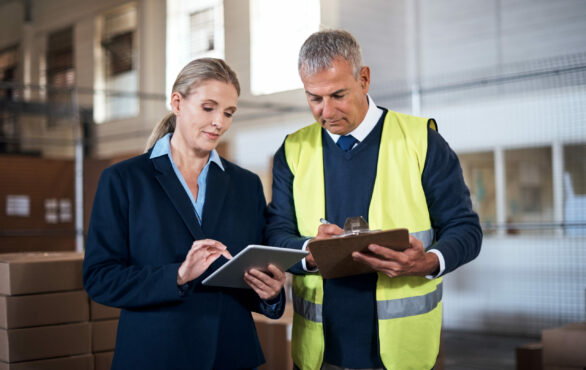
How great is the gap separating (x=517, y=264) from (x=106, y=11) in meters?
8.22

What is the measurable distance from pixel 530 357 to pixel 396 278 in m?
2.82

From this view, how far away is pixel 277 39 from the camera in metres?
7.68

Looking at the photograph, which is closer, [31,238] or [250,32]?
[250,32]

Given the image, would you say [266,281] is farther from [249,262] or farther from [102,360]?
[102,360]

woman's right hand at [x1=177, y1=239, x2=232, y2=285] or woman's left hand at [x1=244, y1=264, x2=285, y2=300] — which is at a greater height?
woman's right hand at [x1=177, y1=239, x2=232, y2=285]

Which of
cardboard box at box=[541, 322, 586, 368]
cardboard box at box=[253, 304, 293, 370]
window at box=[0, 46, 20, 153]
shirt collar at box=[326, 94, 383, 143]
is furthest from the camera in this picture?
window at box=[0, 46, 20, 153]

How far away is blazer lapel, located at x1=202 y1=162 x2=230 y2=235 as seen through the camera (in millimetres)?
1861

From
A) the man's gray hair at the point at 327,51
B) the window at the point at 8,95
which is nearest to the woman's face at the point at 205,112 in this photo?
the man's gray hair at the point at 327,51

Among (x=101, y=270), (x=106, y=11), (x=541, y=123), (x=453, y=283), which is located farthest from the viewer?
(x=106, y=11)

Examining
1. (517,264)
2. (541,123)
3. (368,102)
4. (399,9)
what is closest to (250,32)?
(399,9)

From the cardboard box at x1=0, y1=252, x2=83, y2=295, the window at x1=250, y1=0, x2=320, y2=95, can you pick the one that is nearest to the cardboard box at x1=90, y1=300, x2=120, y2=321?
the cardboard box at x1=0, y1=252, x2=83, y2=295

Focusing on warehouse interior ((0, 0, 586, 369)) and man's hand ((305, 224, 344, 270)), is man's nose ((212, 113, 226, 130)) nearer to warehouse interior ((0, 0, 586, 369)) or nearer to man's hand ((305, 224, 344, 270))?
man's hand ((305, 224, 344, 270))

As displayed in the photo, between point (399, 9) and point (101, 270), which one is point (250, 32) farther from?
point (101, 270)

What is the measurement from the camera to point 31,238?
9.48 m
